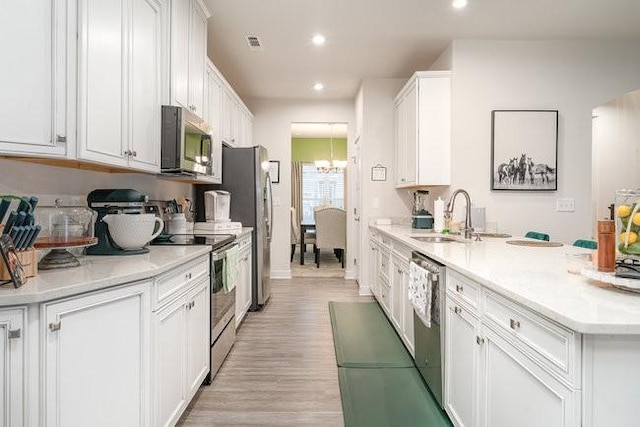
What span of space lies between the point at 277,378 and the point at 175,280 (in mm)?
1113

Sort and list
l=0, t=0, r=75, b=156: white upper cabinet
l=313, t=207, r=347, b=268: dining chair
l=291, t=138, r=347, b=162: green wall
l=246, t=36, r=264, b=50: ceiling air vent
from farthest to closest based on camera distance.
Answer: l=291, t=138, r=347, b=162: green wall
l=313, t=207, r=347, b=268: dining chair
l=246, t=36, r=264, b=50: ceiling air vent
l=0, t=0, r=75, b=156: white upper cabinet

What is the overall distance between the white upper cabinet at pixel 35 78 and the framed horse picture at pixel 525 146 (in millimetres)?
3390

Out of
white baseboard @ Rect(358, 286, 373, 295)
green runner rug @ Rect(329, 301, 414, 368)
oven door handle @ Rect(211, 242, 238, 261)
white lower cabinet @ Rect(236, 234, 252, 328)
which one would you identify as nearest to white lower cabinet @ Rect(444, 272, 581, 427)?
green runner rug @ Rect(329, 301, 414, 368)

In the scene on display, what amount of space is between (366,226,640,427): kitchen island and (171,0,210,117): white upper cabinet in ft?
6.52

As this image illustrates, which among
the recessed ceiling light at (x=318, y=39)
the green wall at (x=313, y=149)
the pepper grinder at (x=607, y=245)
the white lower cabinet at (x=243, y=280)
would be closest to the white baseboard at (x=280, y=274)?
the white lower cabinet at (x=243, y=280)

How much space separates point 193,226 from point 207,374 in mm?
1472

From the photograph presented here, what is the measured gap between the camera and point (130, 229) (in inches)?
74.6

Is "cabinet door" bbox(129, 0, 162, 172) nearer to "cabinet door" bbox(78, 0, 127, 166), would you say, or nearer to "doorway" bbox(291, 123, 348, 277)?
"cabinet door" bbox(78, 0, 127, 166)

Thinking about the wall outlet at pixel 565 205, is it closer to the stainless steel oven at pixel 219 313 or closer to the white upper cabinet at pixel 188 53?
the stainless steel oven at pixel 219 313

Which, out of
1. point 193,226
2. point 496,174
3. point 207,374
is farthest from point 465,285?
point 193,226

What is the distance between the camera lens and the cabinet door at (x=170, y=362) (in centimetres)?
164

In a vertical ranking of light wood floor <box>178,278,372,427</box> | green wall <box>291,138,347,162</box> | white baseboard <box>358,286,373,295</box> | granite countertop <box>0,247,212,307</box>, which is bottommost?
light wood floor <box>178,278,372,427</box>

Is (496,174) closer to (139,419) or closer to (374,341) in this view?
(374,341)

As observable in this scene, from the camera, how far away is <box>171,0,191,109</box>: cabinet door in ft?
8.11
